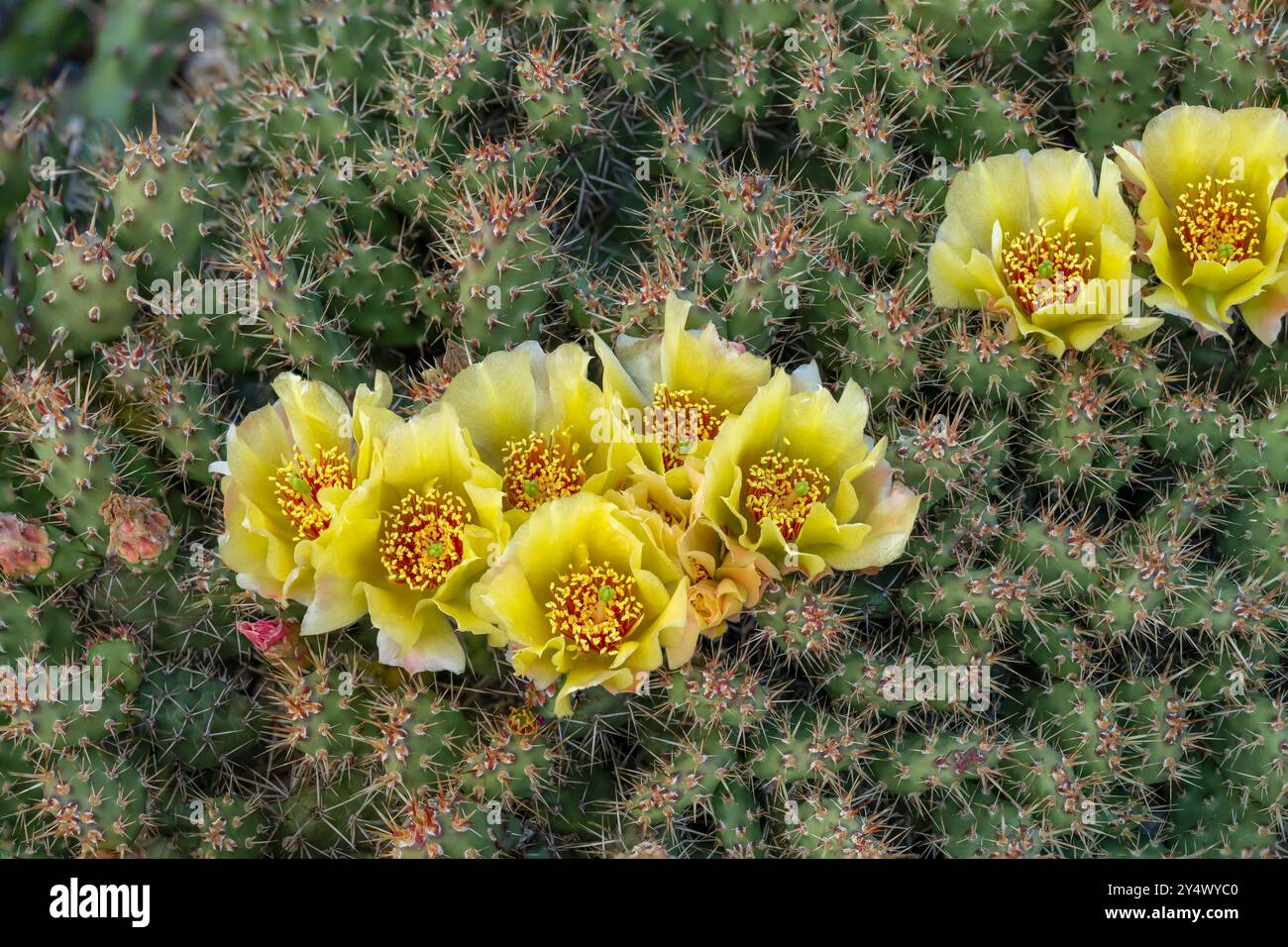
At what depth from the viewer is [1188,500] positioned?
2.01m

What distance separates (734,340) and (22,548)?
117cm

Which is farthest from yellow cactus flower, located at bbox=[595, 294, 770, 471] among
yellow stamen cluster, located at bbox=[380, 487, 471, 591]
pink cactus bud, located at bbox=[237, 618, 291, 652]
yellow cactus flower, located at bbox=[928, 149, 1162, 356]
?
pink cactus bud, located at bbox=[237, 618, 291, 652]

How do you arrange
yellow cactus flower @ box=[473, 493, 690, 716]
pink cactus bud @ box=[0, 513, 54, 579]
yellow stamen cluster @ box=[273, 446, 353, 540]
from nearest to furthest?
yellow cactus flower @ box=[473, 493, 690, 716] → yellow stamen cluster @ box=[273, 446, 353, 540] → pink cactus bud @ box=[0, 513, 54, 579]

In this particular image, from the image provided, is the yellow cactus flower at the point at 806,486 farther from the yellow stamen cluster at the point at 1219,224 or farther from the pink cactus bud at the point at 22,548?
the pink cactus bud at the point at 22,548

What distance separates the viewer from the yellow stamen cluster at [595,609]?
1.76 meters

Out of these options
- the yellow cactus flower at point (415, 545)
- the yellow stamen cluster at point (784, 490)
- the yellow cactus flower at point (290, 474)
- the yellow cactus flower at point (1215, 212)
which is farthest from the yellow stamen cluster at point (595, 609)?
the yellow cactus flower at point (1215, 212)

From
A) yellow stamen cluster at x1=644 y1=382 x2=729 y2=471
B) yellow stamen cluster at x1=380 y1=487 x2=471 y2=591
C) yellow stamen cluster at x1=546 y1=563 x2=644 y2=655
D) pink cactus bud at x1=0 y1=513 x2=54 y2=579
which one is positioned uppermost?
yellow stamen cluster at x1=644 y1=382 x2=729 y2=471

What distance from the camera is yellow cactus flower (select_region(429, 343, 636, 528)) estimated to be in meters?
1.88

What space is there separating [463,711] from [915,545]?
77 centimetres

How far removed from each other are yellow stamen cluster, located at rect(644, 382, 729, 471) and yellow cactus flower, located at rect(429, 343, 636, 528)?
0.08 m

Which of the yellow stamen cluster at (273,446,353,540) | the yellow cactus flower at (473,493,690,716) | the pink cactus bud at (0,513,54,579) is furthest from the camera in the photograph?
the pink cactus bud at (0,513,54,579)

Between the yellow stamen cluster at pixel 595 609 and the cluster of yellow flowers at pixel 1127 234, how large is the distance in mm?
720

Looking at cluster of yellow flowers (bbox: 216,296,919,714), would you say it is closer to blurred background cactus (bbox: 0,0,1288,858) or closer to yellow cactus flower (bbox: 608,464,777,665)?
yellow cactus flower (bbox: 608,464,777,665)

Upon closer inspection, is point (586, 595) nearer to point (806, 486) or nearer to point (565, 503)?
point (565, 503)
